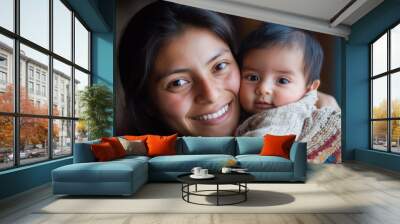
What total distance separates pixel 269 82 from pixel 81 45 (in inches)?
167

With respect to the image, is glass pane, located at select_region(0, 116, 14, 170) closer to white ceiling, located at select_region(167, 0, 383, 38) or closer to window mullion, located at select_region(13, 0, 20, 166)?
window mullion, located at select_region(13, 0, 20, 166)

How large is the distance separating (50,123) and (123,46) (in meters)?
3.12

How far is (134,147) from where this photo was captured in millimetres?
6598

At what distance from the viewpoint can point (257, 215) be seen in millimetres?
3873

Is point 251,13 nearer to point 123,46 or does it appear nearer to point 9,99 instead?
point 123,46

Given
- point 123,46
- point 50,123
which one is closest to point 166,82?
point 123,46

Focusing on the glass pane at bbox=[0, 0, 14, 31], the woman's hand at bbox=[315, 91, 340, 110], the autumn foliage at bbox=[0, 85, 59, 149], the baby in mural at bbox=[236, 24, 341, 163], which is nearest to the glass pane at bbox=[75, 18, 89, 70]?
the autumn foliage at bbox=[0, 85, 59, 149]

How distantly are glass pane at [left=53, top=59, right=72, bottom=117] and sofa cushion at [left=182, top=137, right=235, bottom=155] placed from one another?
2.27m

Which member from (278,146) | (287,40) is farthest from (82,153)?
(287,40)

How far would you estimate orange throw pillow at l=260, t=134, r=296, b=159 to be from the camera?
630cm

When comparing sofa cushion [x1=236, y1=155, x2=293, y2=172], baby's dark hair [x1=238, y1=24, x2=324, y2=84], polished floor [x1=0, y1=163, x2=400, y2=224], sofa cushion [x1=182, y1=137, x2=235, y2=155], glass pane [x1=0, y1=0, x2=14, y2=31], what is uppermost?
baby's dark hair [x1=238, y1=24, x2=324, y2=84]

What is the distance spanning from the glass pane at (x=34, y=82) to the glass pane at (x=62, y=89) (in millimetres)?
335

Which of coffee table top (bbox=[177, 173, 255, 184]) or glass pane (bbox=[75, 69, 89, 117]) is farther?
glass pane (bbox=[75, 69, 89, 117])

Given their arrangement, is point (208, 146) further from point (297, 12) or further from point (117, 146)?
point (297, 12)
